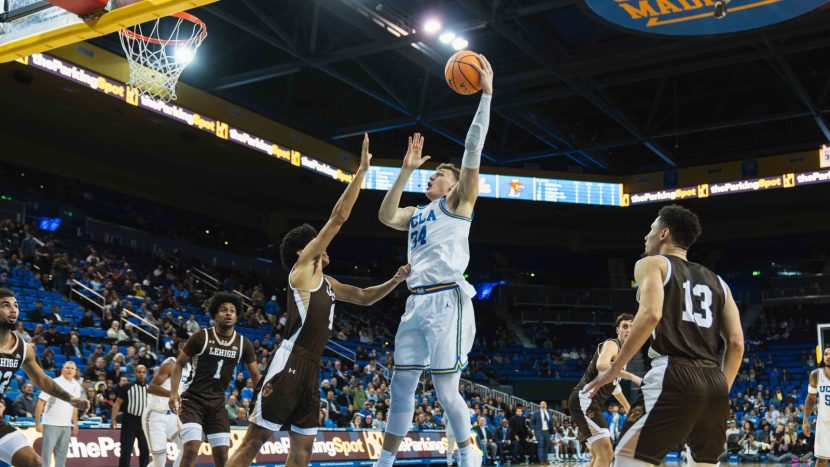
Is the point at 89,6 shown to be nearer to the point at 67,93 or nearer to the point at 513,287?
the point at 67,93

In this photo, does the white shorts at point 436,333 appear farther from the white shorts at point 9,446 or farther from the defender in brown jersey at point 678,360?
the white shorts at point 9,446

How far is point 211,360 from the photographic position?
317 inches

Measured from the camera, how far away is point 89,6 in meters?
7.57

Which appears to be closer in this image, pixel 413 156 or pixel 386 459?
pixel 386 459

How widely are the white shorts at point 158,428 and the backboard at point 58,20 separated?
4.76 metres

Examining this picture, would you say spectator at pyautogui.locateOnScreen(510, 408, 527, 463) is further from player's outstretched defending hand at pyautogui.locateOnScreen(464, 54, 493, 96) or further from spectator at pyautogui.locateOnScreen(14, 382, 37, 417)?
player's outstretched defending hand at pyautogui.locateOnScreen(464, 54, 493, 96)

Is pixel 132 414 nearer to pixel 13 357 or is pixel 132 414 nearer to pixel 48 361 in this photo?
pixel 48 361

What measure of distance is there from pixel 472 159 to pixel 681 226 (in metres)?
1.55

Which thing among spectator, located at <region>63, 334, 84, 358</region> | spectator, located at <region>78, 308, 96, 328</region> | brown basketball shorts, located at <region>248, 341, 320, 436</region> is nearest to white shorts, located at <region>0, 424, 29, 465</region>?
brown basketball shorts, located at <region>248, 341, 320, 436</region>

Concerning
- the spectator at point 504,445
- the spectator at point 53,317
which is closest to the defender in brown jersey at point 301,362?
the spectator at point 53,317

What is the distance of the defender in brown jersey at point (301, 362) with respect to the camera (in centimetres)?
569

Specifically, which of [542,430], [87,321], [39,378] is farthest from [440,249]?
[542,430]

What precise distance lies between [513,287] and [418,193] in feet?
30.5

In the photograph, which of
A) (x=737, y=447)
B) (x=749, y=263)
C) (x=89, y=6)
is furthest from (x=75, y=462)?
(x=749, y=263)
